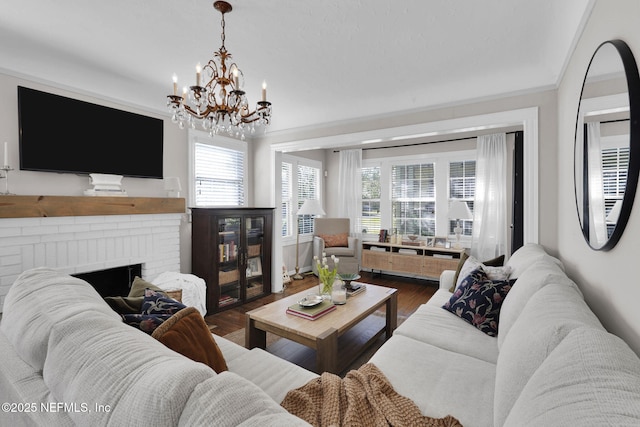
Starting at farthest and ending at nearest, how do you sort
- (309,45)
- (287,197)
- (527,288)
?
(287,197) → (309,45) → (527,288)

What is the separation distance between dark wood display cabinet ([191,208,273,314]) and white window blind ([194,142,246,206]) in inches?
18.4

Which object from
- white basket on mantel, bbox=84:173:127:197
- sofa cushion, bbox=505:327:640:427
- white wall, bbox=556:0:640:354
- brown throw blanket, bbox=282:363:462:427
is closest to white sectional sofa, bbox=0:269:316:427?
brown throw blanket, bbox=282:363:462:427

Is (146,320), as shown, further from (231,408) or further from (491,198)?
(491,198)

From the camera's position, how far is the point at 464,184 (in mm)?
5117

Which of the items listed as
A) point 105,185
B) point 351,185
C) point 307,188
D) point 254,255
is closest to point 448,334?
point 254,255

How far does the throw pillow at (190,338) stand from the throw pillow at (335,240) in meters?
4.25

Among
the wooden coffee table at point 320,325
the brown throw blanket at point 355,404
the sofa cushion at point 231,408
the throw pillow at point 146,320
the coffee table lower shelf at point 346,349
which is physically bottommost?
the coffee table lower shelf at point 346,349

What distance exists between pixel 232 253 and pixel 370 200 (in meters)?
3.06

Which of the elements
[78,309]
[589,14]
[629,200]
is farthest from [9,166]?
[589,14]

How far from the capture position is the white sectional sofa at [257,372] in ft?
2.15

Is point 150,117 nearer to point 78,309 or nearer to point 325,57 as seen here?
point 325,57

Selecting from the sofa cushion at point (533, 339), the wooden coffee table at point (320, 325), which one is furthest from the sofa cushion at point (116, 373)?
the wooden coffee table at point (320, 325)

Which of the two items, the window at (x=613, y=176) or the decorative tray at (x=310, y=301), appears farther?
the decorative tray at (x=310, y=301)

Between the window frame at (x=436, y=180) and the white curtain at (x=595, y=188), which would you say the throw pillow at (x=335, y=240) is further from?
the white curtain at (x=595, y=188)
